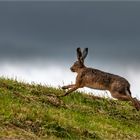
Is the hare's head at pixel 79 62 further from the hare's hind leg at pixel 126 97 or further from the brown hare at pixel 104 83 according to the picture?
the hare's hind leg at pixel 126 97

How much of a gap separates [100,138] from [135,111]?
519 centimetres

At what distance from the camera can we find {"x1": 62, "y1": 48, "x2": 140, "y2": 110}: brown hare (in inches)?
776

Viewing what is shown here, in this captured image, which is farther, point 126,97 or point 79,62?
point 79,62

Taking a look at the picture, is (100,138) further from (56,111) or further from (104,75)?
(104,75)

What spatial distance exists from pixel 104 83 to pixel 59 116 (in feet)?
14.0

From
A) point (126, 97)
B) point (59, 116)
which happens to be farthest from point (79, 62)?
point (59, 116)

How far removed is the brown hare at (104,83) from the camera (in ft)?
64.6

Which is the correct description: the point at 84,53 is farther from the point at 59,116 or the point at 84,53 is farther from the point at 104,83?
the point at 59,116

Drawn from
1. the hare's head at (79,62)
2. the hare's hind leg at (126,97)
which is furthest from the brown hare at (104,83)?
the hare's head at (79,62)

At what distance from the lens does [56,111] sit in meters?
16.8

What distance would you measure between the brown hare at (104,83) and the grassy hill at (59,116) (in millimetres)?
312

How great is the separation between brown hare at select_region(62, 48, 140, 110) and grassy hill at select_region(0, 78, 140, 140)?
312 millimetres

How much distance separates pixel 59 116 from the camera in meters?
16.0

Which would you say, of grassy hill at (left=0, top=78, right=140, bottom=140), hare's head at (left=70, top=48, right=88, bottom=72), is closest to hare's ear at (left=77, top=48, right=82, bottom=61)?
hare's head at (left=70, top=48, right=88, bottom=72)
